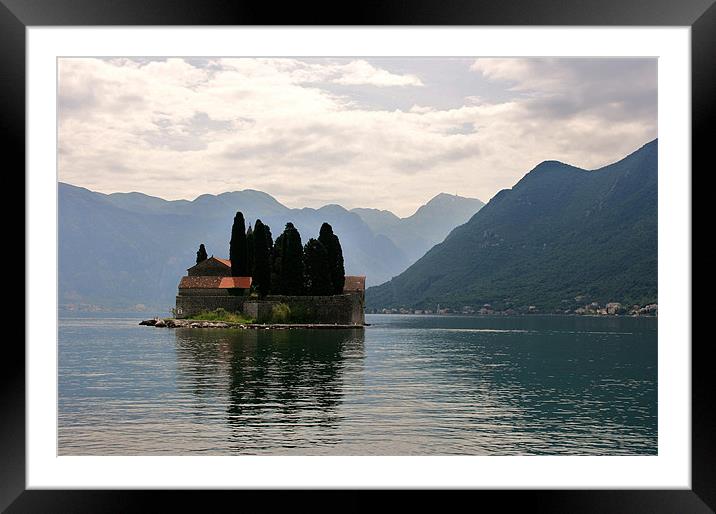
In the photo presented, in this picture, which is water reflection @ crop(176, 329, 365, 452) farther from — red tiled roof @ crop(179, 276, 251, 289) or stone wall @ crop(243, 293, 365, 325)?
red tiled roof @ crop(179, 276, 251, 289)

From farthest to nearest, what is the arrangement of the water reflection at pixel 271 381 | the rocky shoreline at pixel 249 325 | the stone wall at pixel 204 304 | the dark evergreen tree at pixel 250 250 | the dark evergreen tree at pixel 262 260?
the stone wall at pixel 204 304 → the dark evergreen tree at pixel 250 250 → the rocky shoreline at pixel 249 325 → the dark evergreen tree at pixel 262 260 → the water reflection at pixel 271 381

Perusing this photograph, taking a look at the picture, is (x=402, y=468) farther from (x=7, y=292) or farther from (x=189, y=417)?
(x=189, y=417)

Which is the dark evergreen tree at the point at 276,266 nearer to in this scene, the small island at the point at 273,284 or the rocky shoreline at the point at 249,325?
the small island at the point at 273,284

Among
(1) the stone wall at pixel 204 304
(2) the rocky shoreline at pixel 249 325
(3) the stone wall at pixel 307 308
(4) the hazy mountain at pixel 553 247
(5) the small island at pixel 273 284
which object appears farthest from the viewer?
(4) the hazy mountain at pixel 553 247

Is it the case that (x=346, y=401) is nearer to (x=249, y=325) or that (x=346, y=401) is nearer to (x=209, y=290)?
(x=249, y=325)

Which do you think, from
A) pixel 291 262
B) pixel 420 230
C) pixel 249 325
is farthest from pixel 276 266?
pixel 420 230

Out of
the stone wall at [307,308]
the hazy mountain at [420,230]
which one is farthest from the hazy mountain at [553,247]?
the hazy mountain at [420,230]

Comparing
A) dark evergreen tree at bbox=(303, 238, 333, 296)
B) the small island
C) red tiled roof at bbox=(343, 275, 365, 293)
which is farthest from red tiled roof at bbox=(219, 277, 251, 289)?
red tiled roof at bbox=(343, 275, 365, 293)
